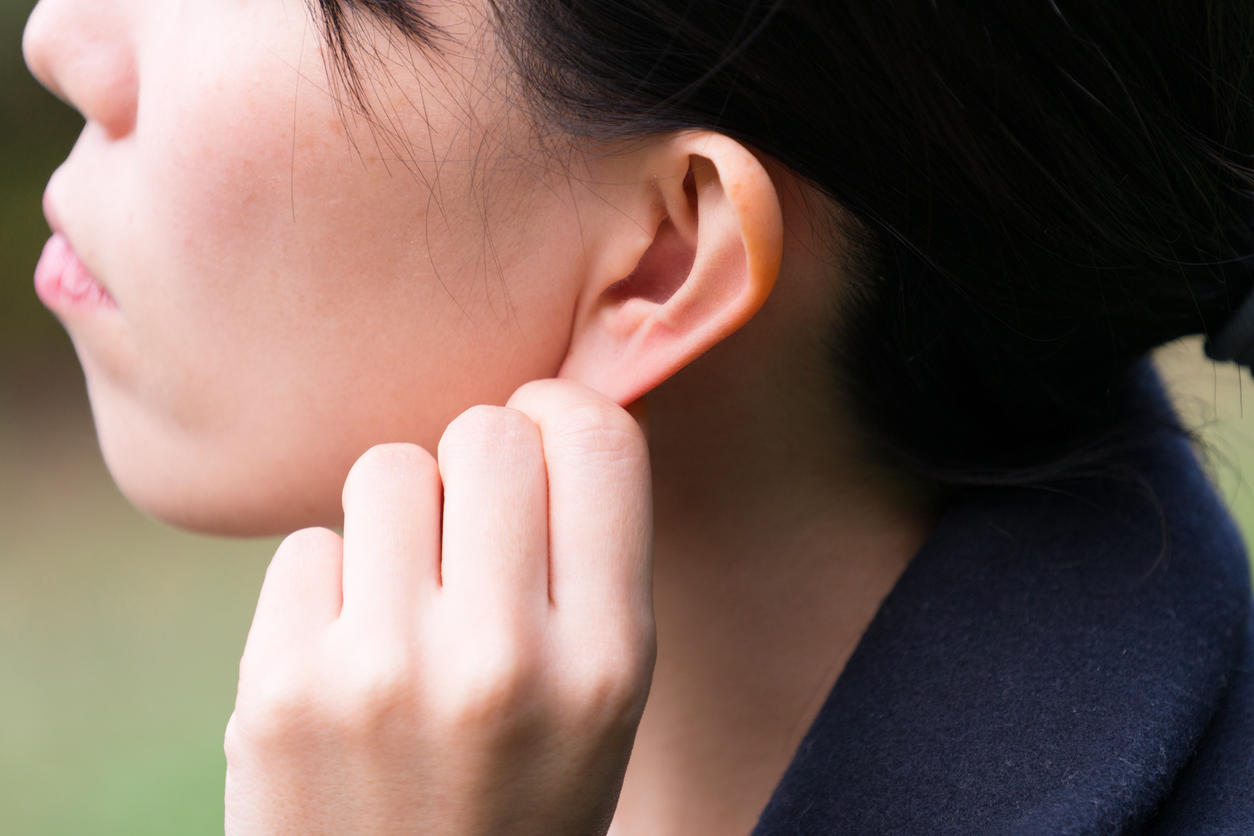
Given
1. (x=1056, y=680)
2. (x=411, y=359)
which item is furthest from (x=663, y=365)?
(x=1056, y=680)

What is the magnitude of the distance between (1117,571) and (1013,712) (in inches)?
6.3

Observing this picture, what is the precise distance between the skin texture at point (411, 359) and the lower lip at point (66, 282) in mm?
18

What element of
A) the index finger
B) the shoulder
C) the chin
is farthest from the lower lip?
the shoulder

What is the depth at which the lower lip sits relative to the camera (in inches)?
38.6

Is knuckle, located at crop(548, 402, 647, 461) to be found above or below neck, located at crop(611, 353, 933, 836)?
above

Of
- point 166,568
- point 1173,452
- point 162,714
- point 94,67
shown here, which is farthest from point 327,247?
point 166,568

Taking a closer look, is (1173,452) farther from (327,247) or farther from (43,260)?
(43,260)

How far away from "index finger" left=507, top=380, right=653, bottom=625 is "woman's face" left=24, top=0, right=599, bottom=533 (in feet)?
0.29

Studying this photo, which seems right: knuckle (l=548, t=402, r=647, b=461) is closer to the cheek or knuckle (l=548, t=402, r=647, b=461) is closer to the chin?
the cheek

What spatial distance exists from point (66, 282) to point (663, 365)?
1.63ft

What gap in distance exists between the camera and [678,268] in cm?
89

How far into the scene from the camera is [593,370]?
905mm

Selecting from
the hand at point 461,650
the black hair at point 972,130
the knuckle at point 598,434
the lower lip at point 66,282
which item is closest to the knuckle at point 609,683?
the hand at point 461,650

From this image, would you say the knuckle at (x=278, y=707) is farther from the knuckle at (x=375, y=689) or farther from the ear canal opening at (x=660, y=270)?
the ear canal opening at (x=660, y=270)
